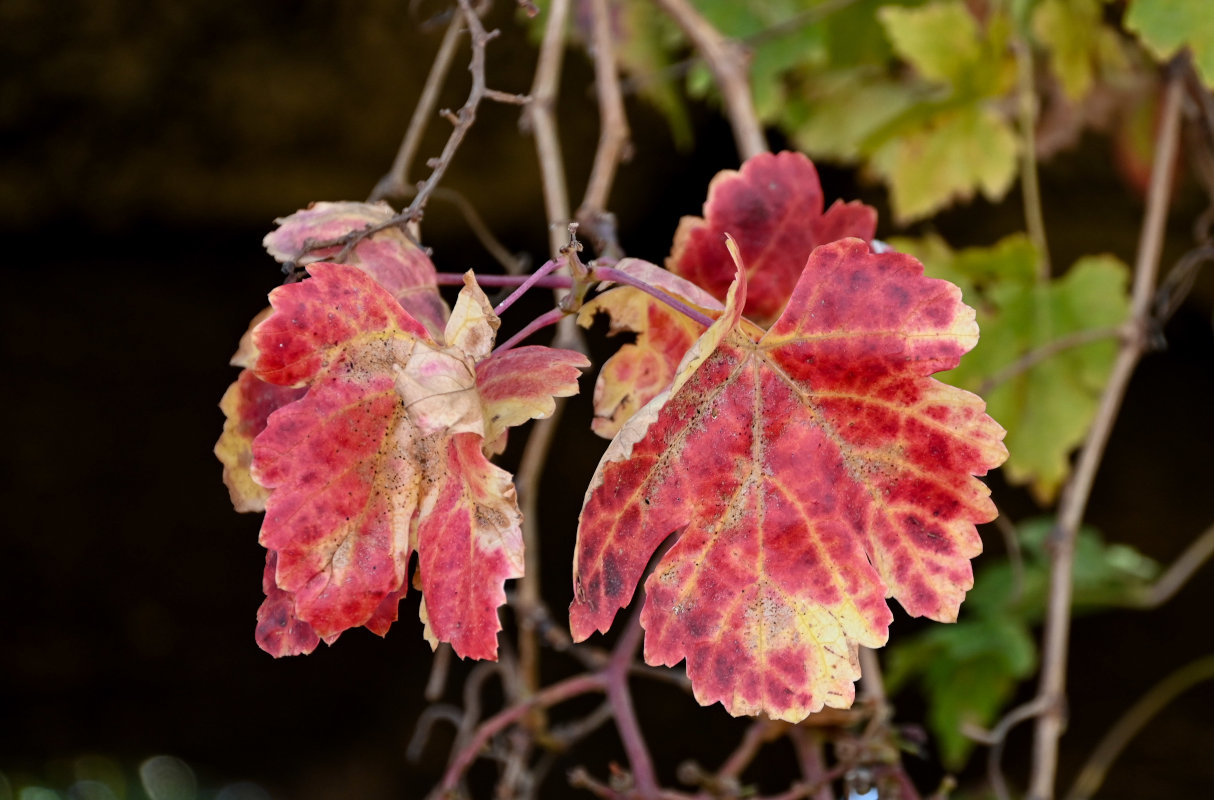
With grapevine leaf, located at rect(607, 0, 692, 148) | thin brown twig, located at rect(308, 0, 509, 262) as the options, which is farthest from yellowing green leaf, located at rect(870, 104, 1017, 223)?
thin brown twig, located at rect(308, 0, 509, 262)

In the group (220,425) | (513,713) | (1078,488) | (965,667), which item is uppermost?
(513,713)

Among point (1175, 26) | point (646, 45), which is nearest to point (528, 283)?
point (1175, 26)

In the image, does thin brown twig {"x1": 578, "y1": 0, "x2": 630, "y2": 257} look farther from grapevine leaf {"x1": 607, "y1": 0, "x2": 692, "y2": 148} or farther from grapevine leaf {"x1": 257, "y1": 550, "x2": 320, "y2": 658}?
grapevine leaf {"x1": 607, "y1": 0, "x2": 692, "y2": 148}

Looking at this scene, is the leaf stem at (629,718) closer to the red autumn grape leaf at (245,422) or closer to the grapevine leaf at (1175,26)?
the red autumn grape leaf at (245,422)

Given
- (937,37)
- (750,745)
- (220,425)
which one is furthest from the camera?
(220,425)

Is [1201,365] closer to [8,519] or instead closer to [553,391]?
[553,391]

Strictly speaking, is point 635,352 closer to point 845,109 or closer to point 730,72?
point 730,72
